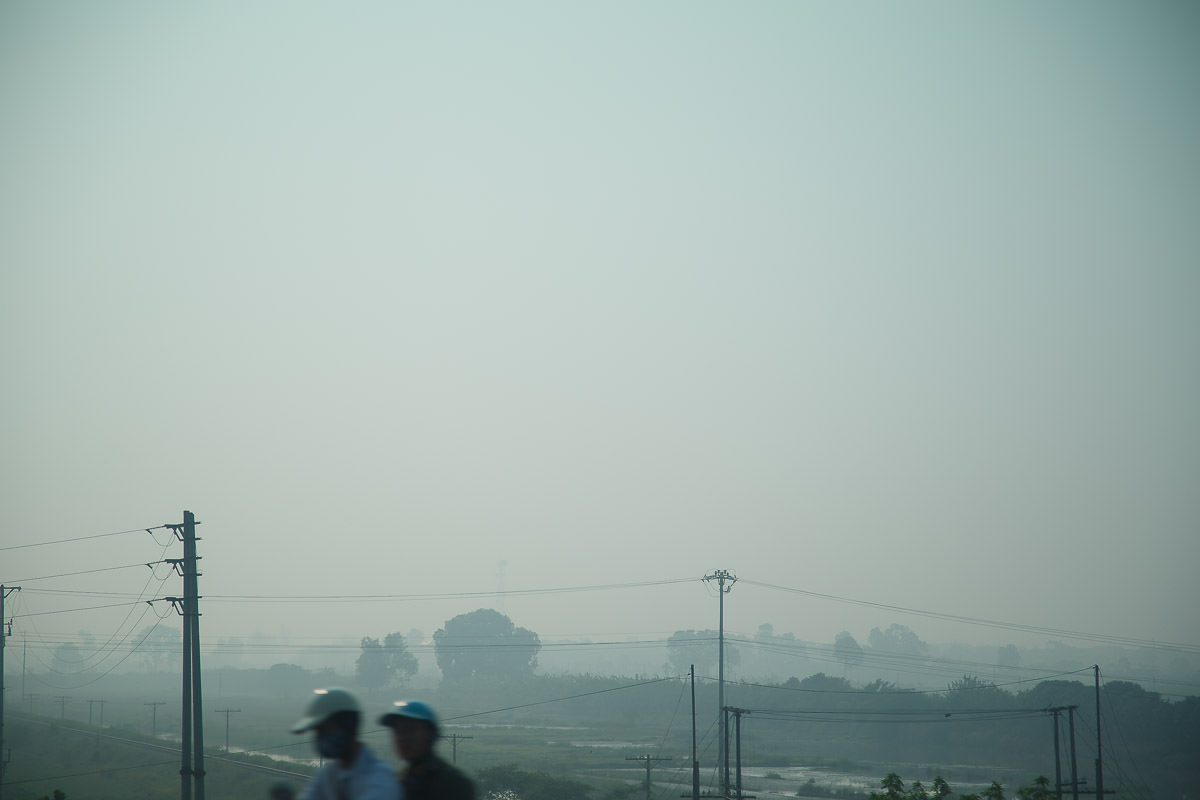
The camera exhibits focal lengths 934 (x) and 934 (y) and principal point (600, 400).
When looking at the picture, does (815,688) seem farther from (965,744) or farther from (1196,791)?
(1196,791)

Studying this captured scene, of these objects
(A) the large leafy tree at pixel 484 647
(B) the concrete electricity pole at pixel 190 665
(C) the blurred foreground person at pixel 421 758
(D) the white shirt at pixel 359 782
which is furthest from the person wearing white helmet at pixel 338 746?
(A) the large leafy tree at pixel 484 647

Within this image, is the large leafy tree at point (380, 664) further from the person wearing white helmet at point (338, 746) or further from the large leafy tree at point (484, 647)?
the person wearing white helmet at point (338, 746)

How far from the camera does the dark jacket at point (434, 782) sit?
651 centimetres

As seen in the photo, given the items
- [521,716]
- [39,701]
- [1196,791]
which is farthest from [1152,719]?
[39,701]

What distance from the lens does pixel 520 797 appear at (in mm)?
55031

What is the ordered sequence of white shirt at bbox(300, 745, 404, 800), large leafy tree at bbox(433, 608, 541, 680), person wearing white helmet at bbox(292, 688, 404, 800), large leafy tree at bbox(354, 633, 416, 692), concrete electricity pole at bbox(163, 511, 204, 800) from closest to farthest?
white shirt at bbox(300, 745, 404, 800), person wearing white helmet at bbox(292, 688, 404, 800), concrete electricity pole at bbox(163, 511, 204, 800), large leafy tree at bbox(354, 633, 416, 692), large leafy tree at bbox(433, 608, 541, 680)

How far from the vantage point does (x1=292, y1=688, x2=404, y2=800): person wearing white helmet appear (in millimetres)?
6461

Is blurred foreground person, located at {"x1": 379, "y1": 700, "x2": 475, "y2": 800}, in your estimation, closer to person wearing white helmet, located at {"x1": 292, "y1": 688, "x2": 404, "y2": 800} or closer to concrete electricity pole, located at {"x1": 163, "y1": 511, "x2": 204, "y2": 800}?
person wearing white helmet, located at {"x1": 292, "y1": 688, "x2": 404, "y2": 800}

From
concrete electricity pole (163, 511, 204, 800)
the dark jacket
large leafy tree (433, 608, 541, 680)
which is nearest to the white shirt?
the dark jacket

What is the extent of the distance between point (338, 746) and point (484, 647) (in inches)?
6657

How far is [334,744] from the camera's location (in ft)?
21.6

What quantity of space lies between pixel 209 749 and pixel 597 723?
4458 centimetres

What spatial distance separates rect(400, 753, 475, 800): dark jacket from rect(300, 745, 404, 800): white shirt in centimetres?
20

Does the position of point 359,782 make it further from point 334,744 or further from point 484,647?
point 484,647
